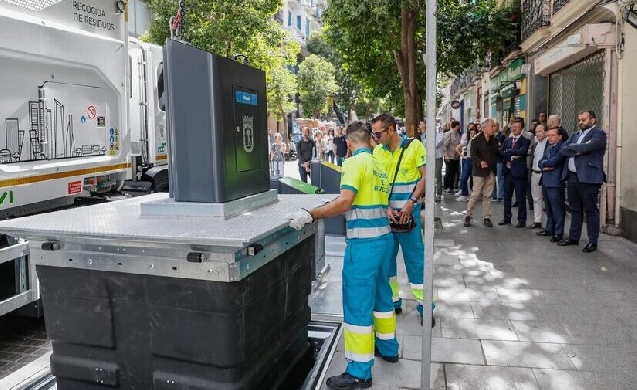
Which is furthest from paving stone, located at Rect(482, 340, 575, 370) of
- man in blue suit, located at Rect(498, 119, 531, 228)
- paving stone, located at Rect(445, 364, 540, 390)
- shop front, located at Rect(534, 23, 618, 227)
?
man in blue suit, located at Rect(498, 119, 531, 228)

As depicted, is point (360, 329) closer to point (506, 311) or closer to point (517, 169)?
point (506, 311)

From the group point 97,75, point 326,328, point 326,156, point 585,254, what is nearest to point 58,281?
point 326,328

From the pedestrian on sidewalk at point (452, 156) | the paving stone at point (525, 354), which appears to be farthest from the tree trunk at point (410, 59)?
the paving stone at point (525, 354)

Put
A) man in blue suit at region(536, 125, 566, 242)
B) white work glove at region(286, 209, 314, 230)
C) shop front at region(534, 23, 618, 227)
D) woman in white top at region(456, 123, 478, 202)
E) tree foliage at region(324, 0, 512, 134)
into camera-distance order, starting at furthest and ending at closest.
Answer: woman in white top at region(456, 123, 478, 202) < tree foliage at region(324, 0, 512, 134) < shop front at region(534, 23, 618, 227) < man in blue suit at region(536, 125, 566, 242) < white work glove at region(286, 209, 314, 230)

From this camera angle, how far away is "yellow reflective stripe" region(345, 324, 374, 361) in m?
3.91

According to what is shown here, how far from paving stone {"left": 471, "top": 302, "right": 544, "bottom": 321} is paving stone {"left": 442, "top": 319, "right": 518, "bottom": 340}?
16cm

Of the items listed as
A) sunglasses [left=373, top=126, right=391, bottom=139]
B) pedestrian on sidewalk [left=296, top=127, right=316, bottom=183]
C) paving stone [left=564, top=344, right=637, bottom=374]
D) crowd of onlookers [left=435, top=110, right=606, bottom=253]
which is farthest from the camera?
pedestrian on sidewalk [left=296, top=127, right=316, bottom=183]

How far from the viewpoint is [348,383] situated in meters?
3.96

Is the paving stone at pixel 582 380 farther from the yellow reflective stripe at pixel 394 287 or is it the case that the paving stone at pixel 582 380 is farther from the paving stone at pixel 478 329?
the yellow reflective stripe at pixel 394 287

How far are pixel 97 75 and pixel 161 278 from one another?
143 inches

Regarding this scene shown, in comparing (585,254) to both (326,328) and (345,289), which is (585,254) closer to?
(326,328)

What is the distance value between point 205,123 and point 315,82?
4182 centimetres

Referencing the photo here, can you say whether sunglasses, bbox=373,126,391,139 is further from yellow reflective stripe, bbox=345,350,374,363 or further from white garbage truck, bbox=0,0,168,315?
white garbage truck, bbox=0,0,168,315

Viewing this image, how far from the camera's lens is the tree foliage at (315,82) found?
4431 centimetres
